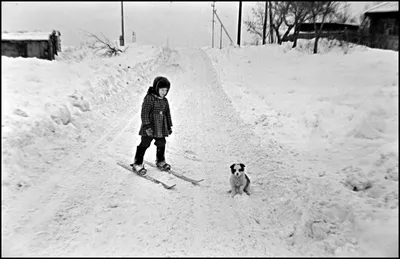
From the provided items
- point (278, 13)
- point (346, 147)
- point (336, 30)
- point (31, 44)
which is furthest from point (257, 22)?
point (31, 44)

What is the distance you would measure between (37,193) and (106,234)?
130 cm

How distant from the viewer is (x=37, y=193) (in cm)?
376

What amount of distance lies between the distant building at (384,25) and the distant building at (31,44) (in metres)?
3.44

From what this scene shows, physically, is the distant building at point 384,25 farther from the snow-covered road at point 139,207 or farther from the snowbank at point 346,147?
the snow-covered road at point 139,207

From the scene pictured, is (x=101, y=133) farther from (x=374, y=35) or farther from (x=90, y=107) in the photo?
(x=374, y=35)

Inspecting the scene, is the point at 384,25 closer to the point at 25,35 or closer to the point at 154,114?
the point at 154,114

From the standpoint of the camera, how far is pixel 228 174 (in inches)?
188

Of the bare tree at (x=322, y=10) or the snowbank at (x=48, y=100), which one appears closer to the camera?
the bare tree at (x=322, y=10)

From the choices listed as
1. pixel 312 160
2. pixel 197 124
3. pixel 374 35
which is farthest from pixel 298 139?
pixel 197 124

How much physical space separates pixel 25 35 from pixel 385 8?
3.56m

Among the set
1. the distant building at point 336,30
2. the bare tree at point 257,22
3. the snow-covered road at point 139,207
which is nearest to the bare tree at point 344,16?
the distant building at point 336,30

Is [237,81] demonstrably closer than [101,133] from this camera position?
No

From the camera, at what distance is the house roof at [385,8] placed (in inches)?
110

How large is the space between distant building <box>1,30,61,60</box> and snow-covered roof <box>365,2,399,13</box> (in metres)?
3.46
